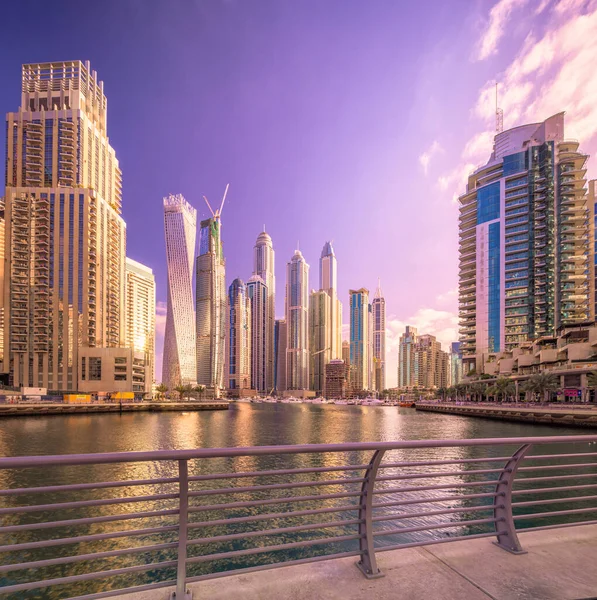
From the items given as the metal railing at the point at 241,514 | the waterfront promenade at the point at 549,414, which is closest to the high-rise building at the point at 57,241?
the metal railing at the point at 241,514

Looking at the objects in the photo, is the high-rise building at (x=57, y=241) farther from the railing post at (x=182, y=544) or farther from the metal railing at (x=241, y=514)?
the railing post at (x=182, y=544)

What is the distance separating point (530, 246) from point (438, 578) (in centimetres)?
11445

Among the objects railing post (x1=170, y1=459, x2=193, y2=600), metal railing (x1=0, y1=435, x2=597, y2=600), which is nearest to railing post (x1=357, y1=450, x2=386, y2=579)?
metal railing (x1=0, y1=435, x2=597, y2=600)

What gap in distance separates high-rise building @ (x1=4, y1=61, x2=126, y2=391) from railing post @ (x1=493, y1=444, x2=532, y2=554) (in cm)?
11369

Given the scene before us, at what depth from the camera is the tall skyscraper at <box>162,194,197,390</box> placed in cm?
17188

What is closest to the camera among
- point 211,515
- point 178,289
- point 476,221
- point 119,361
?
point 211,515

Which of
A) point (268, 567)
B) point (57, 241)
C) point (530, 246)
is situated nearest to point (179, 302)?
point (57, 241)

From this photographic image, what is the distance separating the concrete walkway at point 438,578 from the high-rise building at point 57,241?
112894 millimetres

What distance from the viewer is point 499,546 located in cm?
416

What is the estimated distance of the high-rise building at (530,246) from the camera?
9631 centimetres

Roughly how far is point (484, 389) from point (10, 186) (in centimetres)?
14397

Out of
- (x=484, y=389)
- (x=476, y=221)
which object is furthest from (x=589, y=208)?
(x=484, y=389)

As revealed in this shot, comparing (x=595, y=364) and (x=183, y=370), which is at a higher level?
(x=595, y=364)

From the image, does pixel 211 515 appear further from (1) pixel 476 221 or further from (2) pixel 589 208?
(2) pixel 589 208
